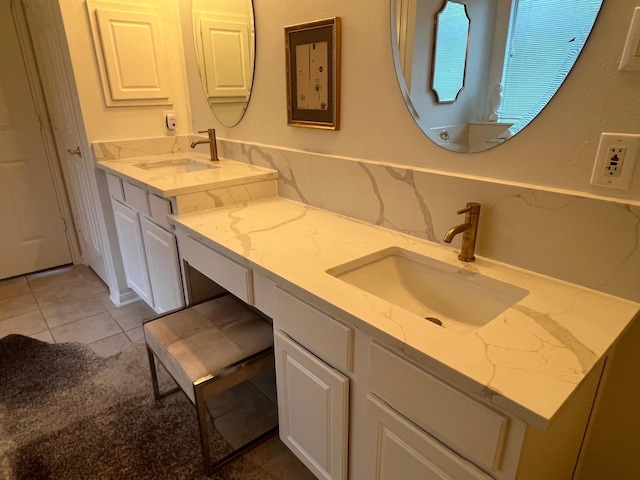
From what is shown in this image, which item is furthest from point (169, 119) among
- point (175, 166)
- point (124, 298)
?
point (124, 298)

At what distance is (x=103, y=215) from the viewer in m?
2.49

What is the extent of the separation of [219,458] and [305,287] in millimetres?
924

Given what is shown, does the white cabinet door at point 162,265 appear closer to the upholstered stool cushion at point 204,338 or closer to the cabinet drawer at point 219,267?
the cabinet drawer at point 219,267

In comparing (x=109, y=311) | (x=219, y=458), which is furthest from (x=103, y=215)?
(x=219, y=458)

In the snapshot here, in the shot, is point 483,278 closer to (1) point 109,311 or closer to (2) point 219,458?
(2) point 219,458

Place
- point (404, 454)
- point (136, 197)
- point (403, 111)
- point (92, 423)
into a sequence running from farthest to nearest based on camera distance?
1. point (136, 197)
2. point (92, 423)
3. point (403, 111)
4. point (404, 454)

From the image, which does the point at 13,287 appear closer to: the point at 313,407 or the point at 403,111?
the point at 313,407

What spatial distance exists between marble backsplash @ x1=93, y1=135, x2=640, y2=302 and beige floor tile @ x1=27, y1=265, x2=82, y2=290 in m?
2.30

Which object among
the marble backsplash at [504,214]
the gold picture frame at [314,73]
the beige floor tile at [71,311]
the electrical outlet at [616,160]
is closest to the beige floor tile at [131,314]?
the beige floor tile at [71,311]

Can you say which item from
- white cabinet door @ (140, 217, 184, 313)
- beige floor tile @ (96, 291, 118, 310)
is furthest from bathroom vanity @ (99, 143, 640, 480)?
beige floor tile @ (96, 291, 118, 310)

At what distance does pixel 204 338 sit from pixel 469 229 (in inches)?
39.8

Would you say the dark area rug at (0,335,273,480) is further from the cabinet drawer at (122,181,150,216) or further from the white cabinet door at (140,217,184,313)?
the cabinet drawer at (122,181,150,216)

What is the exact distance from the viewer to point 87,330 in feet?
7.83

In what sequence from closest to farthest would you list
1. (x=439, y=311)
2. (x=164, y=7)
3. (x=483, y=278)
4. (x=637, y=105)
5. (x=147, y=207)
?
(x=637, y=105), (x=483, y=278), (x=439, y=311), (x=147, y=207), (x=164, y=7)
